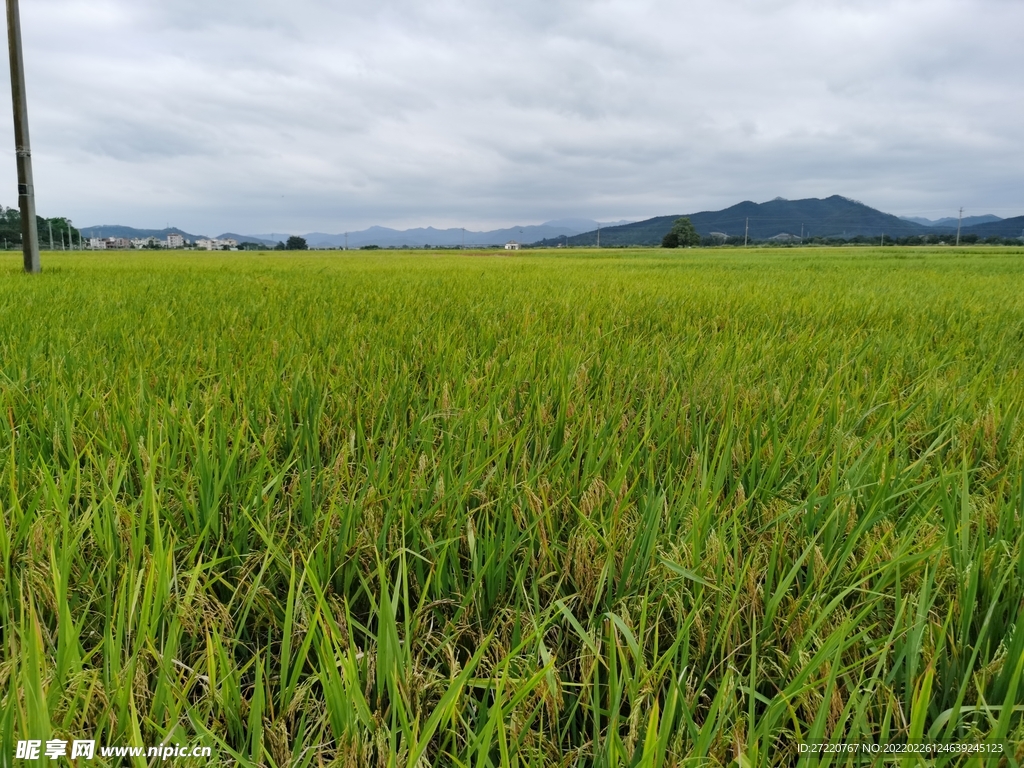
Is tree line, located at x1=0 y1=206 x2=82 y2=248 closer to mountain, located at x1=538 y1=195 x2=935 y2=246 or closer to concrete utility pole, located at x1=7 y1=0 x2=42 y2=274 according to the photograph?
concrete utility pole, located at x1=7 y1=0 x2=42 y2=274

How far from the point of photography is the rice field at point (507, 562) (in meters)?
0.55

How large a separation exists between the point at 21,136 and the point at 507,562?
411 inches

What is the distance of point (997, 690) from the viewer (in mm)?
590

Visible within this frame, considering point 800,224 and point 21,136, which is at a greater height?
point 800,224

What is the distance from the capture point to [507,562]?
0.84m

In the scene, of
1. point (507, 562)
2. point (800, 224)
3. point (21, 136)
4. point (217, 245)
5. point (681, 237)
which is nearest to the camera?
point (507, 562)

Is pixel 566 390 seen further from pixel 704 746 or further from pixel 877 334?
pixel 877 334

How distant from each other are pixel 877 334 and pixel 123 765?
3260 millimetres

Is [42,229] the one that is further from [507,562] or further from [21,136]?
[507,562]

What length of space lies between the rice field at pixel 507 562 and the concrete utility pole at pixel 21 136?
24.8 ft

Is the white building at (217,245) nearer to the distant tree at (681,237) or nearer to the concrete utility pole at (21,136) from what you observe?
the distant tree at (681,237)

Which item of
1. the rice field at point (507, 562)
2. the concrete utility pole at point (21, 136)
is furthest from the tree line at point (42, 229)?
the rice field at point (507, 562)

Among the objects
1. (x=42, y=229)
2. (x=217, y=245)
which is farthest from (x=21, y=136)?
(x=217, y=245)

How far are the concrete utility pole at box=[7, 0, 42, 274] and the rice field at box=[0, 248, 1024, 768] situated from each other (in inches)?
298
